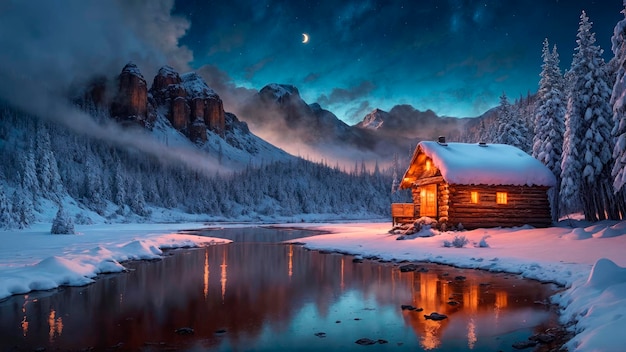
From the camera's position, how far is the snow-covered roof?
28750 mm

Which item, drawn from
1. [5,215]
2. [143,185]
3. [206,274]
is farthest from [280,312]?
[143,185]

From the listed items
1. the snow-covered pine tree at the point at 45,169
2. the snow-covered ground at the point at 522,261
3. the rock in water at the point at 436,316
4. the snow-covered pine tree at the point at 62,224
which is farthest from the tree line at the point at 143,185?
the rock in water at the point at 436,316

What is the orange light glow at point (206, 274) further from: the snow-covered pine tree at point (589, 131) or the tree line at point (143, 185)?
the tree line at point (143, 185)

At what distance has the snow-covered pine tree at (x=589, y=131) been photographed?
29.8 meters

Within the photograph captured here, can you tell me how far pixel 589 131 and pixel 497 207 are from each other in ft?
27.5

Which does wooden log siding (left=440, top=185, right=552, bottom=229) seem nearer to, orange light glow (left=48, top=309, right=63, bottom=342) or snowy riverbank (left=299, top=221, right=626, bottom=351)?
snowy riverbank (left=299, top=221, right=626, bottom=351)

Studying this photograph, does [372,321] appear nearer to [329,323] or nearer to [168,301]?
[329,323]

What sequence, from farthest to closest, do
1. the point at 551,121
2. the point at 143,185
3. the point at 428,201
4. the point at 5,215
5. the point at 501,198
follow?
the point at 143,185 → the point at 5,215 → the point at 551,121 → the point at 428,201 → the point at 501,198

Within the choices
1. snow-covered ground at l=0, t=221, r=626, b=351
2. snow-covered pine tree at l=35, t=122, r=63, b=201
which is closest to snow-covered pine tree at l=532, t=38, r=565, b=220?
snow-covered ground at l=0, t=221, r=626, b=351

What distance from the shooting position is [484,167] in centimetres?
2941

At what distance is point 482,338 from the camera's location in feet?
26.9

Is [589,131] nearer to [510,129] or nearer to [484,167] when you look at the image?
[484,167]

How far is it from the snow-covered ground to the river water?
801 millimetres

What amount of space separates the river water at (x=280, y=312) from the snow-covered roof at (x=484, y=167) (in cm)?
1276
